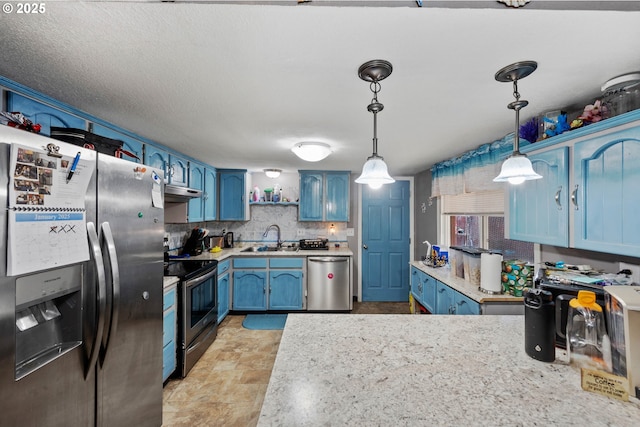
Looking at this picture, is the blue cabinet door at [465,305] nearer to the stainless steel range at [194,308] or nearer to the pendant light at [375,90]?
the pendant light at [375,90]

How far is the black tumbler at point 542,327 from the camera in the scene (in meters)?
1.00

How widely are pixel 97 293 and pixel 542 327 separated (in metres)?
1.90

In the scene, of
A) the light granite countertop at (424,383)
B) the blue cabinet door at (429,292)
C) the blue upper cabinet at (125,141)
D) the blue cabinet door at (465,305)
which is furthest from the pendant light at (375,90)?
the blue cabinet door at (429,292)

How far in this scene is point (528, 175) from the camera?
1252mm

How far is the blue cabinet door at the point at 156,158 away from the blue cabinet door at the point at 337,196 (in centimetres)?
224

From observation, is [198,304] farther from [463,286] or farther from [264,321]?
[463,286]

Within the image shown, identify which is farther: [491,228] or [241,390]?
[491,228]

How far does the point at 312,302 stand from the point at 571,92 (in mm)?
3408

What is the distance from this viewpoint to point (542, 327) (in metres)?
1.01

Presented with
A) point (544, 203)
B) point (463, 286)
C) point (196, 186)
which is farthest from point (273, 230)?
point (544, 203)

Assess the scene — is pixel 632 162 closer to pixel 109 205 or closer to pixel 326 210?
pixel 109 205

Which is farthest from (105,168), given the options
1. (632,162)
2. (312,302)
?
(312,302)

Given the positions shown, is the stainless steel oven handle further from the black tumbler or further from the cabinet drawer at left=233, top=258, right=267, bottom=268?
the black tumbler

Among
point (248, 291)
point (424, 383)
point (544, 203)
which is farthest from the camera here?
point (248, 291)
